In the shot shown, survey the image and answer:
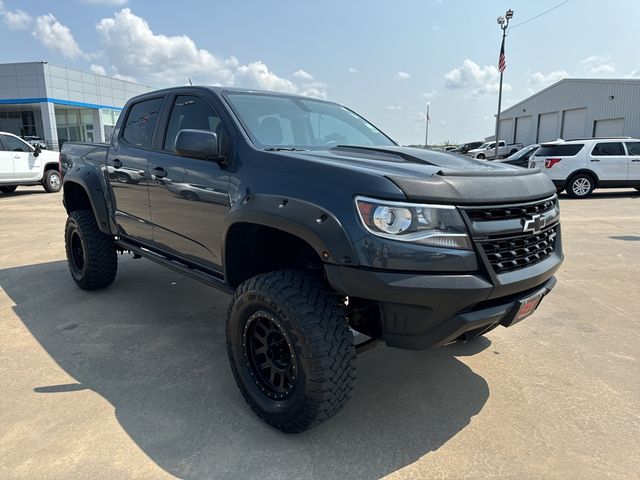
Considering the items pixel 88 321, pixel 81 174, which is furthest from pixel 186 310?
pixel 81 174

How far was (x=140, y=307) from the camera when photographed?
4.41 m

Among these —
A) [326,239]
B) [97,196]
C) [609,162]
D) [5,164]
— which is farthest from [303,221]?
[5,164]

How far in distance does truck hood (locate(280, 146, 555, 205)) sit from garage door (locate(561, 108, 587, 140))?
117 ft

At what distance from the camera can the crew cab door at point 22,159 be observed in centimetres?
1339

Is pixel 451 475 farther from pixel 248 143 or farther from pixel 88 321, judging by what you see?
pixel 88 321

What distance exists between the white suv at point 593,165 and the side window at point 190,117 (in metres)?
12.1

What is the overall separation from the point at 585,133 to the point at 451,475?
36.8 metres

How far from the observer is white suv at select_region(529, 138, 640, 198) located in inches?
528

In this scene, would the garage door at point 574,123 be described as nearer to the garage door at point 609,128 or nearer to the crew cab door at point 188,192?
the garage door at point 609,128

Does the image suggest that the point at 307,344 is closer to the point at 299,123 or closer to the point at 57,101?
the point at 299,123

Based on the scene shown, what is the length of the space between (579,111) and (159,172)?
37.0 m

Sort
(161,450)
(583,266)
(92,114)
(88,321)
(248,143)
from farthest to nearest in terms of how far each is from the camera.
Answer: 1. (92,114)
2. (583,266)
3. (88,321)
4. (248,143)
5. (161,450)

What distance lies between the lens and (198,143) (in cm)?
275

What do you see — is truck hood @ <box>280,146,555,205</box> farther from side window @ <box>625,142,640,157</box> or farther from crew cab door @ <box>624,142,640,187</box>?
side window @ <box>625,142,640,157</box>
